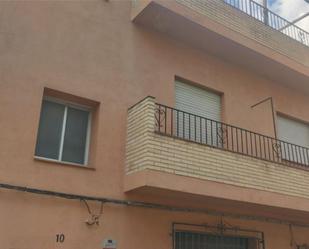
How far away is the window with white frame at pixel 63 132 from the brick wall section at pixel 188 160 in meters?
0.87

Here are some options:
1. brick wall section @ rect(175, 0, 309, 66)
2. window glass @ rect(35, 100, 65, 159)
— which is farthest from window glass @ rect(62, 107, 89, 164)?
brick wall section @ rect(175, 0, 309, 66)

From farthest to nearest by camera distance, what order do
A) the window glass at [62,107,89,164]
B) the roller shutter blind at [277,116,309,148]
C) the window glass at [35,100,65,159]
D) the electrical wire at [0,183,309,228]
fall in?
the roller shutter blind at [277,116,309,148], the window glass at [62,107,89,164], the window glass at [35,100,65,159], the electrical wire at [0,183,309,228]

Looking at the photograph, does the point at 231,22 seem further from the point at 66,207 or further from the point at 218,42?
the point at 66,207

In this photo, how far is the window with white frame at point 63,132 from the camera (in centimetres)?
676

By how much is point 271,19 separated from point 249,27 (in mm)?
1887

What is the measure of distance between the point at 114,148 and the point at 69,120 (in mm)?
1006

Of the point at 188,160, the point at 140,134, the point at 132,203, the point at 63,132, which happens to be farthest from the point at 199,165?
the point at 63,132

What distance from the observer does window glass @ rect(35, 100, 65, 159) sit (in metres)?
6.70

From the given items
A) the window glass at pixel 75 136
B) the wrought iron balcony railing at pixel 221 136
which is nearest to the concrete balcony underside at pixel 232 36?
the wrought iron balcony railing at pixel 221 136

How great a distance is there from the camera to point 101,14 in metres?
8.09

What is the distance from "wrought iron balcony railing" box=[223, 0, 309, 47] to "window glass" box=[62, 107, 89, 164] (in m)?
5.33

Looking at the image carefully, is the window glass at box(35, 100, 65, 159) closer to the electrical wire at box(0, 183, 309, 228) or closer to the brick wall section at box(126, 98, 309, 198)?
the electrical wire at box(0, 183, 309, 228)

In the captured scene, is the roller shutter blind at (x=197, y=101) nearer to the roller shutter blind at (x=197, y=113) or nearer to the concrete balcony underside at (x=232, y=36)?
the roller shutter blind at (x=197, y=113)

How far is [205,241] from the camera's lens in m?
8.05
